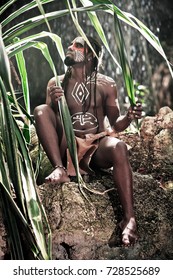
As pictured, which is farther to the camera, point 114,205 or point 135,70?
point 135,70

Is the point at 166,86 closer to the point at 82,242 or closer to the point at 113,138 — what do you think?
the point at 113,138

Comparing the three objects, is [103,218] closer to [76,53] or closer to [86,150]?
[86,150]

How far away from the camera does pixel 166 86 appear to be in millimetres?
1985

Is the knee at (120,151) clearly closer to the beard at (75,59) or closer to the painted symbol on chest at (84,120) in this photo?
the painted symbol on chest at (84,120)

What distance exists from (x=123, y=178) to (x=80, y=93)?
39cm

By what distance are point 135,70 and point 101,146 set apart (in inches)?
17.1

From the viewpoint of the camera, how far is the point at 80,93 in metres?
1.83

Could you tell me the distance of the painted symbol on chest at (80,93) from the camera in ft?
5.98

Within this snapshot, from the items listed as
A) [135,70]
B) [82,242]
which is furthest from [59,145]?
[135,70]

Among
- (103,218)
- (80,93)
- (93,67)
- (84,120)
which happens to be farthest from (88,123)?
(103,218)

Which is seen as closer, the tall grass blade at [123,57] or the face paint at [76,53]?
the tall grass blade at [123,57]

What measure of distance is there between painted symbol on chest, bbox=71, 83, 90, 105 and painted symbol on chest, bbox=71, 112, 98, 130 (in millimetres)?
52

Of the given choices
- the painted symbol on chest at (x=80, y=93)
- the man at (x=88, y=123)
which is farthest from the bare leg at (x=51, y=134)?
the painted symbol on chest at (x=80, y=93)

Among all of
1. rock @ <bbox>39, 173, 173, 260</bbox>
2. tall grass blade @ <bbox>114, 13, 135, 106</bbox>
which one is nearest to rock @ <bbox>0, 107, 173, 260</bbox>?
rock @ <bbox>39, 173, 173, 260</bbox>
